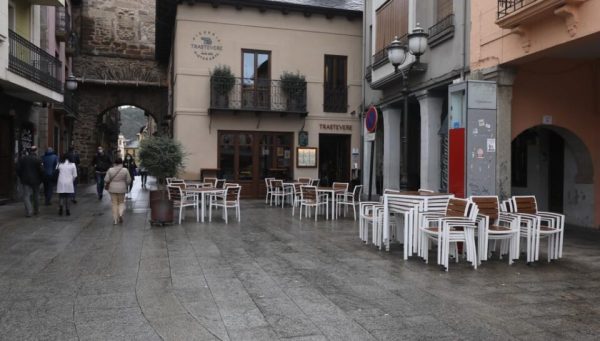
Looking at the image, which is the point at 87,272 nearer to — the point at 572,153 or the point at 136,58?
the point at 572,153

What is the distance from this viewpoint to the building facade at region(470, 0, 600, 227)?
8812 millimetres

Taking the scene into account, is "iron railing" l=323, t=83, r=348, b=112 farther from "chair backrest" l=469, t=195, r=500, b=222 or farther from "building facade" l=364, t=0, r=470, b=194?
"chair backrest" l=469, t=195, r=500, b=222

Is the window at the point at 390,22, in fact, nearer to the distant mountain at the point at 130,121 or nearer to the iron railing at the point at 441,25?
the iron railing at the point at 441,25

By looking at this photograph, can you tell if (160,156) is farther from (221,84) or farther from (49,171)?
(221,84)

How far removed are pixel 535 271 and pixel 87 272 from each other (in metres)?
5.79

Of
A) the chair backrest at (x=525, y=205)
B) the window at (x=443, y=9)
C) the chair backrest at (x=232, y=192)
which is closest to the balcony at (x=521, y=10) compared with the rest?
the window at (x=443, y=9)

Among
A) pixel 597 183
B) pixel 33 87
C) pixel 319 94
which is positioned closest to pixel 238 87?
pixel 319 94

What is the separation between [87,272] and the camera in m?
6.38

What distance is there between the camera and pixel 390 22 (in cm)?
1513

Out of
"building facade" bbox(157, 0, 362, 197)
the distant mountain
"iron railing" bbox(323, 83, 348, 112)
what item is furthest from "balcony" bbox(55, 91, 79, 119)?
the distant mountain

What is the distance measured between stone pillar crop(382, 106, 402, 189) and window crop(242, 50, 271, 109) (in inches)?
180

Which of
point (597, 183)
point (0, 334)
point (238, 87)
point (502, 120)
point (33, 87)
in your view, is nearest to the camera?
point (0, 334)

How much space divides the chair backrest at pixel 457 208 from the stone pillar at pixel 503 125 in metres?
3.05

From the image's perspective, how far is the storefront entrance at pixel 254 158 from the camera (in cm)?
1827
